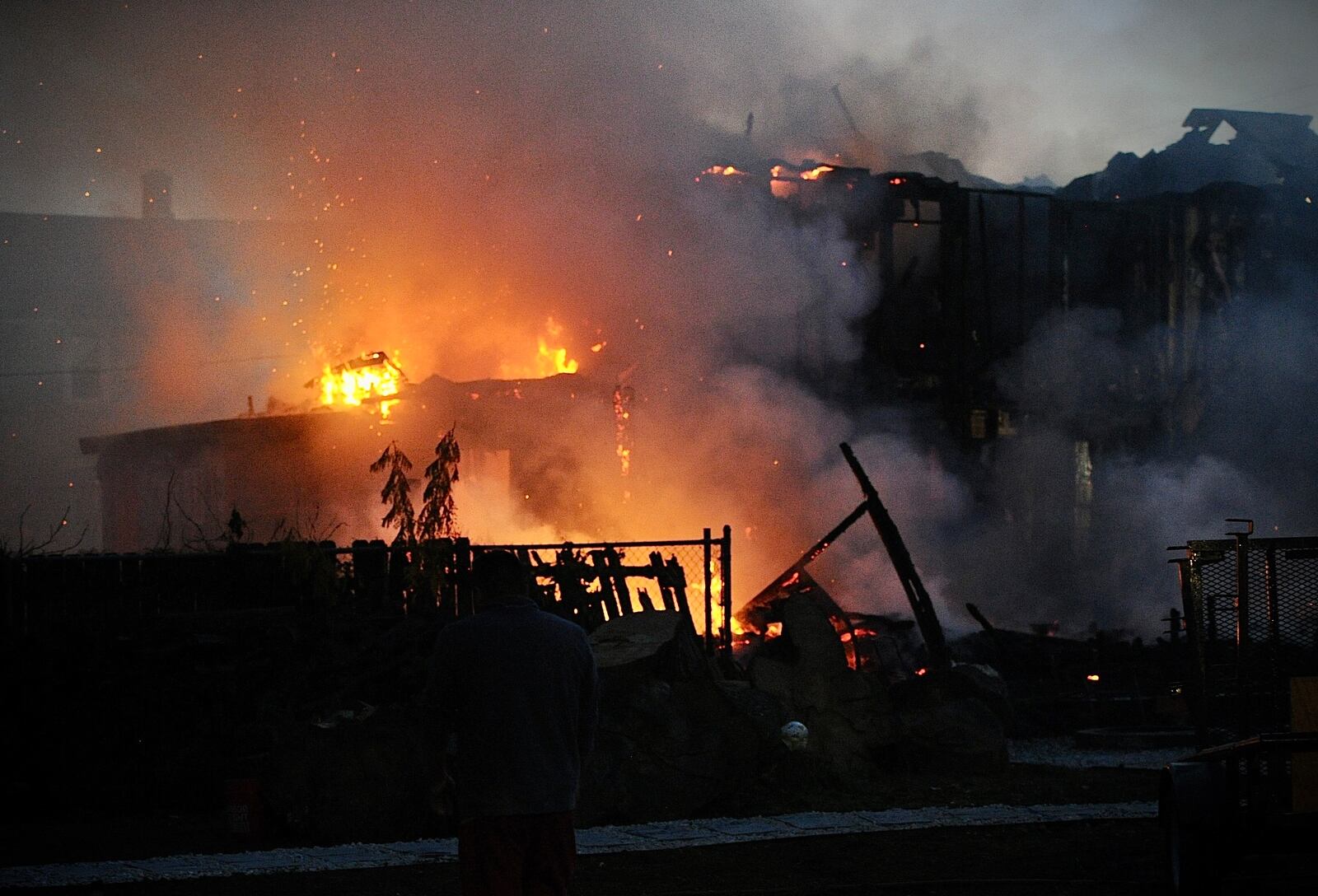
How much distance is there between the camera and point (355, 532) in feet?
76.3

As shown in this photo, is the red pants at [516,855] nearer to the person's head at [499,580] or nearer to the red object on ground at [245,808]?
the person's head at [499,580]

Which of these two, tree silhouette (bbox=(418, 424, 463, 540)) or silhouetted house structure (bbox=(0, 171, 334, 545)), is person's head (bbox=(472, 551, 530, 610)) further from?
silhouetted house structure (bbox=(0, 171, 334, 545))

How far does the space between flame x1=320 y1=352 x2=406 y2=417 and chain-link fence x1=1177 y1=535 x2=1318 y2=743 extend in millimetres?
19803

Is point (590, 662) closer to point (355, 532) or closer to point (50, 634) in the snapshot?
point (50, 634)

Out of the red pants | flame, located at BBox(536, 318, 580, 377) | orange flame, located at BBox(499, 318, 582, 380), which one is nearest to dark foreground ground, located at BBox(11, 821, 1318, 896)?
the red pants

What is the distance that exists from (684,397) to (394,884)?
14.3 m

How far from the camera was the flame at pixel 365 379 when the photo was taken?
1048 inches

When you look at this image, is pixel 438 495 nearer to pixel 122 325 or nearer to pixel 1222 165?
pixel 1222 165

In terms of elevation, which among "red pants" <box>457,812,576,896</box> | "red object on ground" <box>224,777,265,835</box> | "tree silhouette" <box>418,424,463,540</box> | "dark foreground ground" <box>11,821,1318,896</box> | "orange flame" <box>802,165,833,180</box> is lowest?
Result: "dark foreground ground" <box>11,821,1318,896</box>

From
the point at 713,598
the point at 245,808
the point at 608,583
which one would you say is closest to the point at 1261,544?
the point at 608,583

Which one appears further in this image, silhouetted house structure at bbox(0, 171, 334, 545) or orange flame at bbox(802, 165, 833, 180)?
silhouetted house structure at bbox(0, 171, 334, 545)

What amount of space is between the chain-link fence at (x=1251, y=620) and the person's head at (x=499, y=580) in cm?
461

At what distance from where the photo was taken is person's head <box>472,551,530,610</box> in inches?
178

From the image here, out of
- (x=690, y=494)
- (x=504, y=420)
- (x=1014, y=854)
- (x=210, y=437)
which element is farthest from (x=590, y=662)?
(x=210, y=437)
